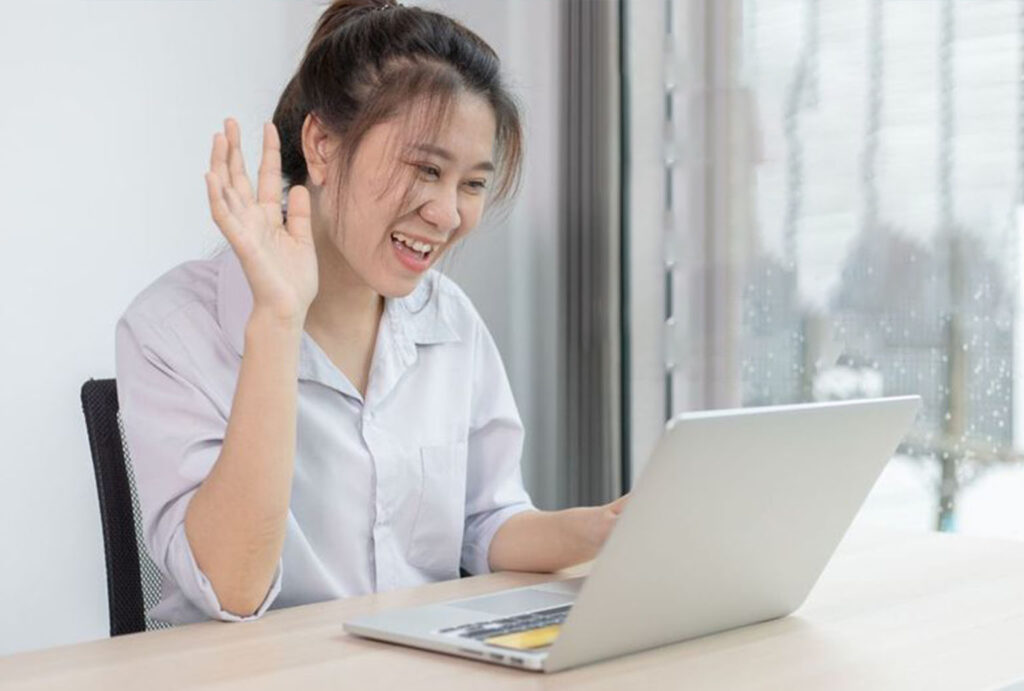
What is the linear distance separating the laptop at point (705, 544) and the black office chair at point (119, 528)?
427 millimetres

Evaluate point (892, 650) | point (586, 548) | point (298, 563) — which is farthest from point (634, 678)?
point (298, 563)

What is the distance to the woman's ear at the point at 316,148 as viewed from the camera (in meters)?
1.64

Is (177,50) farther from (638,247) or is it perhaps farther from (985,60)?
(985,60)

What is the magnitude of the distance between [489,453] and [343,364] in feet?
0.81

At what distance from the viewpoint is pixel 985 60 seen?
9.14ft

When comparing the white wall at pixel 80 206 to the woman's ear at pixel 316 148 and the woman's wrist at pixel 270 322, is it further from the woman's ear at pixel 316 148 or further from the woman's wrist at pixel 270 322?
the woman's wrist at pixel 270 322

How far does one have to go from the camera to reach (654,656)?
1095mm

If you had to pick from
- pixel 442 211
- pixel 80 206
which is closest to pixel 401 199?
pixel 442 211

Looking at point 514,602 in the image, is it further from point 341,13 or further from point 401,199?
point 341,13

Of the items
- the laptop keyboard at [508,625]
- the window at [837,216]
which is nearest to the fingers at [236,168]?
the laptop keyboard at [508,625]

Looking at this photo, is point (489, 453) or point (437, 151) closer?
point (437, 151)

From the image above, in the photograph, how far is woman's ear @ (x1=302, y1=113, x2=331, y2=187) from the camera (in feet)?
5.39

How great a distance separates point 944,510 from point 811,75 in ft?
3.22

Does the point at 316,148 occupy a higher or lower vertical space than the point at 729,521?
higher
